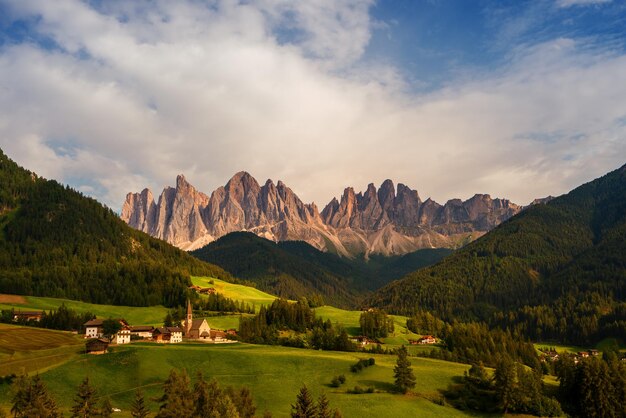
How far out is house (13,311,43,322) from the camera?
512 ft

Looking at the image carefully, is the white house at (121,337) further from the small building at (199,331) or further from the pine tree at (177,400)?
the pine tree at (177,400)

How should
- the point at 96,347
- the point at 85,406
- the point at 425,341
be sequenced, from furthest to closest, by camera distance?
1. the point at 425,341
2. the point at 96,347
3. the point at 85,406

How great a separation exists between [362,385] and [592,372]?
135 ft

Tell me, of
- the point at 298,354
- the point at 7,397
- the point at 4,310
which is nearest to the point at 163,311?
the point at 4,310

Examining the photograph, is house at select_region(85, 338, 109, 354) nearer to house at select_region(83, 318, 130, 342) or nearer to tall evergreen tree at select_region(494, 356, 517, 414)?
house at select_region(83, 318, 130, 342)

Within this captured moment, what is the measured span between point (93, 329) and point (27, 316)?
25.0 m

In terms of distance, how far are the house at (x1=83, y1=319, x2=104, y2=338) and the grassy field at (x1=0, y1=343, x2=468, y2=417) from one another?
3224 cm

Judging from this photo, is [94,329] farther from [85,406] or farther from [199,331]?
[85,406]

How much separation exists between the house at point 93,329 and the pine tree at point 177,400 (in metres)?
82.4

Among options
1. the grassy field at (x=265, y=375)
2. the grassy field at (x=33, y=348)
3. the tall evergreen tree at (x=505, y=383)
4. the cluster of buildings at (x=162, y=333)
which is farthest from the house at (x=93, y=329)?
the tall evergreen tree at (x=505, y=383)

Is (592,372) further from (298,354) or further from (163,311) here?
(163,311)

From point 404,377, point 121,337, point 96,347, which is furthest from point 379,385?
point 121,337

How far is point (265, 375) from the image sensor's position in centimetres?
10431

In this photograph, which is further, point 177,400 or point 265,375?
point 265,375
